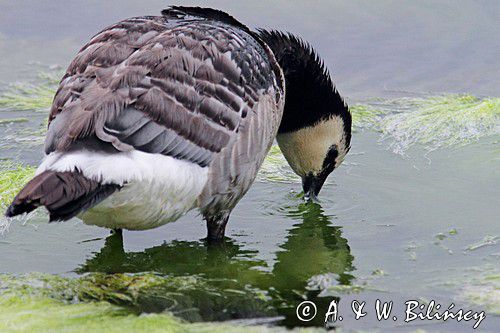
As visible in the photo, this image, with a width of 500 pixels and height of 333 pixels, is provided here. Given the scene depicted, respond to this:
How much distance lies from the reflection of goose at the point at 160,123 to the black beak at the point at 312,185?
0.96 m

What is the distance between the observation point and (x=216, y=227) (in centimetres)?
709

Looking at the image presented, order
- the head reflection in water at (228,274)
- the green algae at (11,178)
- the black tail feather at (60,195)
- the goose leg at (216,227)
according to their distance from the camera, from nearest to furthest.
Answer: the black tail feather at (60,195) → the head reflection in water at (228,274) → the goose leg at (216,227) → the green algae at (11,178)

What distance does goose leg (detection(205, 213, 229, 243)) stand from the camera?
704cm

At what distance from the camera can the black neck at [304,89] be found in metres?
7.91

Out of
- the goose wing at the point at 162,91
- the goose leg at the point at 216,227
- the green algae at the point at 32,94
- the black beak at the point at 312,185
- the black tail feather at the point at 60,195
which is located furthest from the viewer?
the green algae at the point at 32,94

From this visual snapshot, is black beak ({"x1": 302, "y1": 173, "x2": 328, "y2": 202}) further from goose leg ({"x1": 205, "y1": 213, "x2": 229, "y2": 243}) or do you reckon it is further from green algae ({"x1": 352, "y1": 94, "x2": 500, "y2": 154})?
green algae ({"x1": 352, "y1": 94, "x2": 500, "y2": 154})

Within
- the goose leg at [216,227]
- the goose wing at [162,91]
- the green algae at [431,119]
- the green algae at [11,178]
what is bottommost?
the green algae at [11,178]

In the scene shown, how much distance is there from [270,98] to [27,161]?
2.75 meters

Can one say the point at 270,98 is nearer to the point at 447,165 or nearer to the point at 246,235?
the point at 246,235

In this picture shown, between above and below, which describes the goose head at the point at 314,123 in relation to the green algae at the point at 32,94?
above

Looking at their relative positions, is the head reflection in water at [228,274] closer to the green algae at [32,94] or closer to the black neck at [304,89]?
the black neck at [304,89]

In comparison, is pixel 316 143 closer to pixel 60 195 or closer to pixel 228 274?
pixel 228 274

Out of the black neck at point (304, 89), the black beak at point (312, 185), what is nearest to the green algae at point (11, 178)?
the black neck at point (304, 89)

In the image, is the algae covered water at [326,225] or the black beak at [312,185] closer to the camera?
the algae covered water at [326,225]
